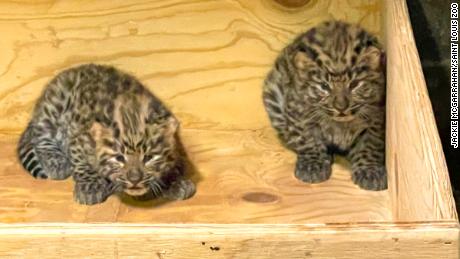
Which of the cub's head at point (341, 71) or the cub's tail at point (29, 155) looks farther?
the cub's tail at point (29, 155)

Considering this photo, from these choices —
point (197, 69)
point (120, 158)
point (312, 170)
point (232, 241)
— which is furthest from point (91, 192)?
point (232, 241)

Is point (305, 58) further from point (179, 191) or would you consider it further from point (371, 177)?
point (179, 191)

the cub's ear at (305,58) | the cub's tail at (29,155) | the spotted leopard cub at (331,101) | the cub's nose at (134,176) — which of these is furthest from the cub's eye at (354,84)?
the cub's tail at (29,155)

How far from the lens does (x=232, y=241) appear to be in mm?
1494

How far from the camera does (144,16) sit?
2473 millimetres

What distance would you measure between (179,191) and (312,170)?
39 centimetres

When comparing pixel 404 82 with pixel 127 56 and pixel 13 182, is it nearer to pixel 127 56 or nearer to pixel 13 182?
pixel 127 56

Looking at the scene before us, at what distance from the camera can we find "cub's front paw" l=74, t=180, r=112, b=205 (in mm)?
2273

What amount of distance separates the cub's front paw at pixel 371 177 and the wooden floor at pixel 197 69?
0.08 ft

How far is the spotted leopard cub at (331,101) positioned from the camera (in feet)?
7.42

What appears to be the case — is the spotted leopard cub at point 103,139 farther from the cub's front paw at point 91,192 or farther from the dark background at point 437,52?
the dark background at point 437,52

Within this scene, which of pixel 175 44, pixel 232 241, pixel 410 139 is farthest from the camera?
pixel 175 44

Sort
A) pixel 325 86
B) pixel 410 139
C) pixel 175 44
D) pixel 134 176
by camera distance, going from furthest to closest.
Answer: pixel 175 44 < pixel 325 86 < pixel 134 176 < pixel 410 139

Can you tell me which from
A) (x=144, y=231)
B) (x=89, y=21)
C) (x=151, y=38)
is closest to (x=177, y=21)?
(x=151, y=38)
